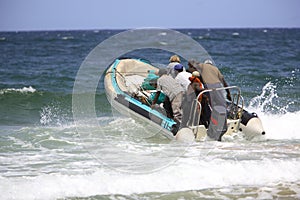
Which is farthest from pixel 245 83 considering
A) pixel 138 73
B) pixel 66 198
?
pixel 66 198

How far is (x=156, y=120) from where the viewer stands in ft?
29.9

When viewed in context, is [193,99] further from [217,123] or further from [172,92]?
[217,123]

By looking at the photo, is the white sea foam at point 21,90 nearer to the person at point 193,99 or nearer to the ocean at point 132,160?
the ocean at point 132,160

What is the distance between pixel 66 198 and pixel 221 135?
3.36 meters

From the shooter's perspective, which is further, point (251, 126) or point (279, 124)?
point (279, 124)

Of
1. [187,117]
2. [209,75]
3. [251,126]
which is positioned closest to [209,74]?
[209,75]

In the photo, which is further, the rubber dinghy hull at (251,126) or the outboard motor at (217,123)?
the rubber dinghy hull at (251,126)

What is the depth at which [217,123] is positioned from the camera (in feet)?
27.9

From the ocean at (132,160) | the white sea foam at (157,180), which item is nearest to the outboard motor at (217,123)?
the ocean at (132,160)

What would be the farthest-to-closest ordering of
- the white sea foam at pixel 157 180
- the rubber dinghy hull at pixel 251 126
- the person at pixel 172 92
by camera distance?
the rubber dinghy hull at pixel 251 126
the person at pixel 172 92
the white sea foam at pixel 157 180

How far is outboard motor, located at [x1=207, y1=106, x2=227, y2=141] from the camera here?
843cm

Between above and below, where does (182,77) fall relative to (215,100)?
above

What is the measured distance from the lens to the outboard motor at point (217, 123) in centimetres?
843

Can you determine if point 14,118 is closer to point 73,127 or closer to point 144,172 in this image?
point 73,127
